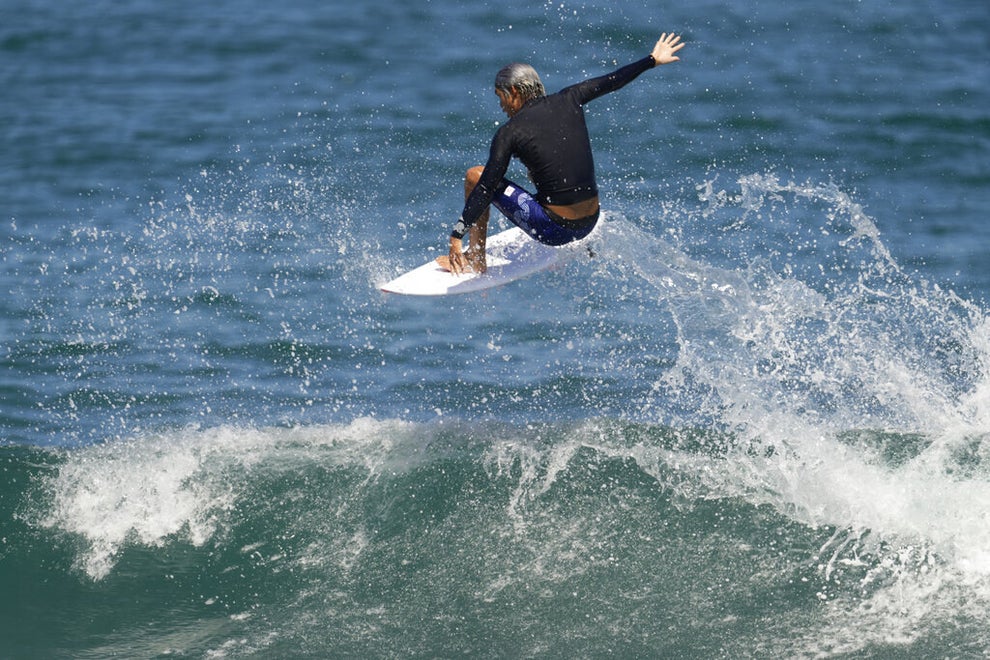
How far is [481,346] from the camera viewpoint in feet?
44.4

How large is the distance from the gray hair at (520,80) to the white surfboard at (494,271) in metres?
1.40

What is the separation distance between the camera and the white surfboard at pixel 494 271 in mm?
10648

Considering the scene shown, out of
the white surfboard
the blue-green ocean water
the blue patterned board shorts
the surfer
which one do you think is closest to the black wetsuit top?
the surfer

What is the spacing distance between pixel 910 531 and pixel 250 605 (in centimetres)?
466

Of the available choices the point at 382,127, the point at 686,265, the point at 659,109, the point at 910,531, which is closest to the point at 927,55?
the point at 659,109

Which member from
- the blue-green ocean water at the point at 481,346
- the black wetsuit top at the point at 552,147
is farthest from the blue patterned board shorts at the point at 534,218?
the blue-green ocean water at the point at 481,346

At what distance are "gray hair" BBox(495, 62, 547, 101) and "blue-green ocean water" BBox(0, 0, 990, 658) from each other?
167 cm

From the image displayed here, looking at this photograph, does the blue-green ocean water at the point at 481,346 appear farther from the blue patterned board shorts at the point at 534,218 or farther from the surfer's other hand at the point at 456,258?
the surfer's other hand at the point at 456,258

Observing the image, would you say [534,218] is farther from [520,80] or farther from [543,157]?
[520,80]

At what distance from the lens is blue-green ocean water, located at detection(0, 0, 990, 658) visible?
31.9ft

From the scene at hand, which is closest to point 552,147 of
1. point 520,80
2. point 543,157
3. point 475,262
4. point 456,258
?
point 543,157

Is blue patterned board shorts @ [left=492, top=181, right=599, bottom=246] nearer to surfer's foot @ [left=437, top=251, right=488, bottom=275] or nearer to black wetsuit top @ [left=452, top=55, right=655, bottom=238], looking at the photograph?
black wetsuit top @ [left=452, top=55, right=655, bottom=238]

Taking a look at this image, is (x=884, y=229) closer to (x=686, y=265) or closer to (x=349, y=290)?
(x=686, y=265)

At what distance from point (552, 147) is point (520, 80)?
1.66ft
